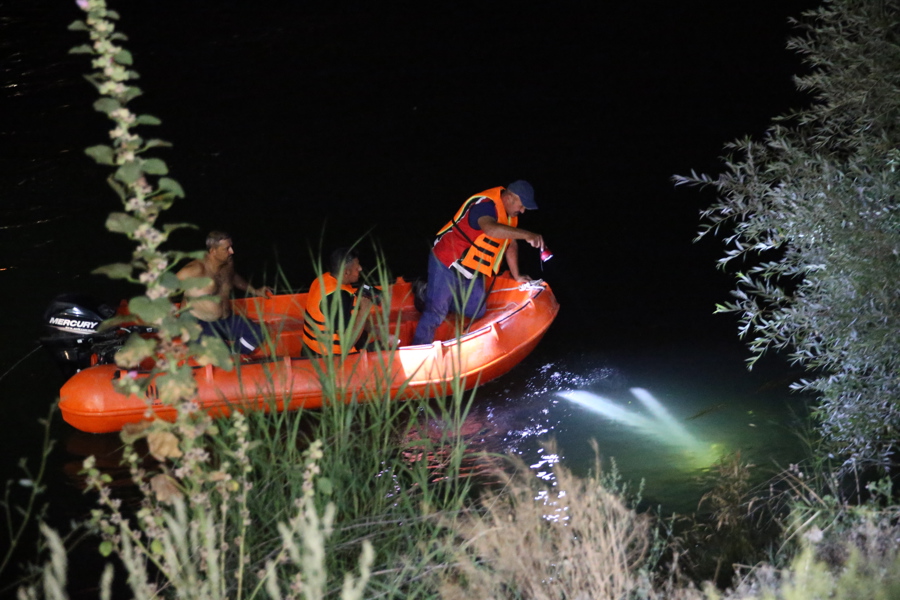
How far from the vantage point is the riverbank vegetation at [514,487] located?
8.52 ft

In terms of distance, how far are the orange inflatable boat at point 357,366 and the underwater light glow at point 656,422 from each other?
1.88 feet

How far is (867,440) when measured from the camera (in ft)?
15.1

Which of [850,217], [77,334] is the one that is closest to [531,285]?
[850,217]

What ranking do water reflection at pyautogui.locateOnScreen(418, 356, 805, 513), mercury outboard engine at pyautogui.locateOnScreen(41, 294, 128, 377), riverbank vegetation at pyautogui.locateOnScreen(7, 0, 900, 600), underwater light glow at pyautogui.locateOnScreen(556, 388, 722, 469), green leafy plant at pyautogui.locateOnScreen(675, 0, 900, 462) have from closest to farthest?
riverbank vegetation at pyautogui.locateOnScreen(7, 0, 900, 600) → green leafy plant at pyautogui.locateOnScreen(675, 0, 900, 462) → water reflection at pyautogui.locateOnScreen(418, 356, 805, 513) → underwater light glow at pyautogui.locateOnScreen(556, 388, 722, 469) → mercury outboard engine at pyautogui.locateOnScreen(41, 294, 128, 377)

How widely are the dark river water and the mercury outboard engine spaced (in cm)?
48

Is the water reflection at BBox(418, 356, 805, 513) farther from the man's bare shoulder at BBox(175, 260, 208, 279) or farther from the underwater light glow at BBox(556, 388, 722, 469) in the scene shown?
the man's bare shoulder at BBox(175, 260, 208, 279)

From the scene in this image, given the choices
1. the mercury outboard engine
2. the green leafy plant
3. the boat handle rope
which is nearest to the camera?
the green leafy plant

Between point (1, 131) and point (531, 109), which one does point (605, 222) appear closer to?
point (531, 109)

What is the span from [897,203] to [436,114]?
10085mm

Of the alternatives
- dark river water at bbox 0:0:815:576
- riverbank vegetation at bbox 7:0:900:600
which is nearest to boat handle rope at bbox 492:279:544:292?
Answer: dark river water at bbox 0:0:815:576

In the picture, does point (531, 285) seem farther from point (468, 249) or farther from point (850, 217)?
point (850, 217)

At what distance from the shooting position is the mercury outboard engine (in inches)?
224

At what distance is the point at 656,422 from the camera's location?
5934mm

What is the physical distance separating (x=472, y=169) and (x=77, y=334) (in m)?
6.71
